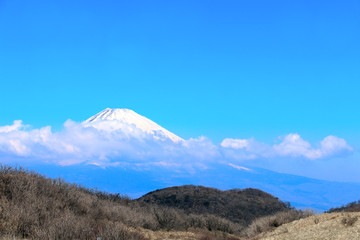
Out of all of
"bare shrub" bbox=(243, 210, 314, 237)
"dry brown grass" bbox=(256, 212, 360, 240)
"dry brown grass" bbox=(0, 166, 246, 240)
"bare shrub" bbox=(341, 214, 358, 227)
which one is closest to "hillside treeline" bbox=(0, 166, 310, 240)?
"dry brown grass" bbox=(0, 166, 246, 240)

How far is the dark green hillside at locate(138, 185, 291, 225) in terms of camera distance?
4103 cm

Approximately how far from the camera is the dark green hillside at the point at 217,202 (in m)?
41.0

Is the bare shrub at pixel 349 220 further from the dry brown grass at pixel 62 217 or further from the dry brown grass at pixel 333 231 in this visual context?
the dry brown grass at pixel 62 217

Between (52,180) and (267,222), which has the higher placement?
(52,180)

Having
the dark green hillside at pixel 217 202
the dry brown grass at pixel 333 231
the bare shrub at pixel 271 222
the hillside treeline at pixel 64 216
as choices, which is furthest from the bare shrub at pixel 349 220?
the dark green hillside at pixel 217 202

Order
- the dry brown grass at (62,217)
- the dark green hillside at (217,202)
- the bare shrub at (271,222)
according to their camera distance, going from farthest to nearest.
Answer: the dark green hillside at (217,202)
the bare shrub at (271,222)
the dry brown grass at (62,217)

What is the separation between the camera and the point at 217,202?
144 ft

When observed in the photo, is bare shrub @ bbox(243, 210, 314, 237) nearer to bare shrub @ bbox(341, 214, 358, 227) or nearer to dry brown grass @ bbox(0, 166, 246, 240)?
dry brown grass @ bbox(0, 166, 246, 240)

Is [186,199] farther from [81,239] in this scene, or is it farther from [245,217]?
[81,239]

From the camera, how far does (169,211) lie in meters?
23.8

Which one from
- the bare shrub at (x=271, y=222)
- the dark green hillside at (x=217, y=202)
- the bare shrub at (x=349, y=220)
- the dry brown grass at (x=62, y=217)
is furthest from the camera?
the dark green hillside at (x=217, y=202)

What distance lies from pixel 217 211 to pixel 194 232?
20.3 m

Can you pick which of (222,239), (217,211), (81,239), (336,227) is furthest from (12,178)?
A: (217,211)

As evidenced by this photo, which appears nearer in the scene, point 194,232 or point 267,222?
point 194,232
